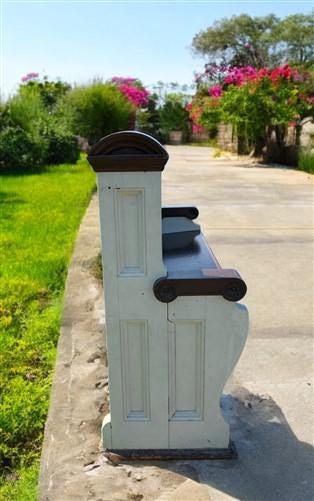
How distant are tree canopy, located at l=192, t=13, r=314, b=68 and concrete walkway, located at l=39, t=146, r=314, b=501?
1169 inches

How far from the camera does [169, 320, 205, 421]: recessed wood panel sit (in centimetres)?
166

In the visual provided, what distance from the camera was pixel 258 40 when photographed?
1237 inches

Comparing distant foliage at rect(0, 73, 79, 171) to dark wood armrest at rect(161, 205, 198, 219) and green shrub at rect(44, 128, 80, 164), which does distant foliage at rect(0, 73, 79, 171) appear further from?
dark wood armrest at rect(161, 205, 198, 219)

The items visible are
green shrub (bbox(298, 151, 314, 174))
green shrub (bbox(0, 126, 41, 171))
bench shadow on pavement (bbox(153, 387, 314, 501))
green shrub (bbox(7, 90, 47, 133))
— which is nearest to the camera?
bench shadow on pavement (bbox(153, 387, 314, 501))

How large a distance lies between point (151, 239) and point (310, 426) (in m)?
1.11

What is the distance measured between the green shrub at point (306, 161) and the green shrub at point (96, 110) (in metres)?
5.35

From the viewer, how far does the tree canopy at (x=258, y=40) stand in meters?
30.1

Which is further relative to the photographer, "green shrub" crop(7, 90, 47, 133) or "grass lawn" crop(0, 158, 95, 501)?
"green shrub" crop(7, 90, 47, 133)

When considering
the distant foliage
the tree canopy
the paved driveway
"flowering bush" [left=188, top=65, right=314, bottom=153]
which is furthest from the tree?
the paved driveway

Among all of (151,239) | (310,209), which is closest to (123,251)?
(151,239)

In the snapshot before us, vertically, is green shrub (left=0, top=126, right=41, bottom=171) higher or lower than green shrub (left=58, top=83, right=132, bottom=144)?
lower

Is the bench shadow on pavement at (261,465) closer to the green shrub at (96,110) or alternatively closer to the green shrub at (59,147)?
the green shrub at (59,147)

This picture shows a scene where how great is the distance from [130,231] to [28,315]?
6.43 ft

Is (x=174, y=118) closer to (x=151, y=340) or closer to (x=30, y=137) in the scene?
(x=30, y=137)
